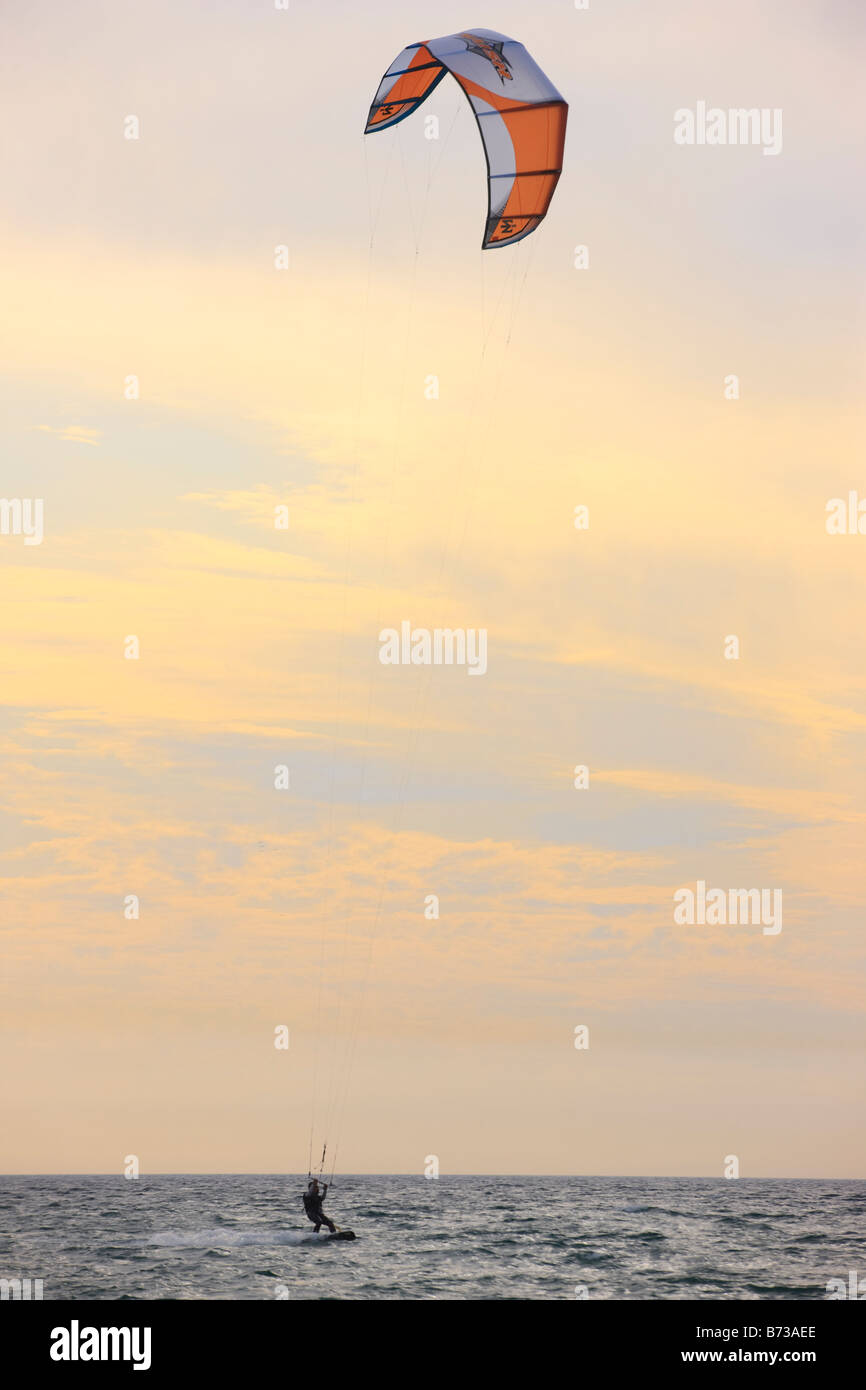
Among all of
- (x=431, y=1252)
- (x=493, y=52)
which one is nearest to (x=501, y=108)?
(x=493, y=52)

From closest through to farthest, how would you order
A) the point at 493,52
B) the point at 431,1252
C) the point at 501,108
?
the point at 493,52 → the point at 501,108 → the point at 431,1252

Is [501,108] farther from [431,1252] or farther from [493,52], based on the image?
[431,1252]

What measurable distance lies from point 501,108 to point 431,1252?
23.0 metres

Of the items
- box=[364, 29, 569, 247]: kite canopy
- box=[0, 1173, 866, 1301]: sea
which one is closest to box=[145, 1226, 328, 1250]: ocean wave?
box=[0, 1173, 866, 1301]: sea

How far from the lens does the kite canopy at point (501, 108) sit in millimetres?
18469

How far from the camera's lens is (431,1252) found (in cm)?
2975

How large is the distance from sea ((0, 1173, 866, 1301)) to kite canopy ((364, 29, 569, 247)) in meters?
16.8

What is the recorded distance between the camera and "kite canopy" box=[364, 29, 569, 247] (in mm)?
18469

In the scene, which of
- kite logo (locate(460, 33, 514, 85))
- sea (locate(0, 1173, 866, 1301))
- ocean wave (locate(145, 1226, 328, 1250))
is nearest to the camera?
kite logo (locate(460, 33, 514, 85))

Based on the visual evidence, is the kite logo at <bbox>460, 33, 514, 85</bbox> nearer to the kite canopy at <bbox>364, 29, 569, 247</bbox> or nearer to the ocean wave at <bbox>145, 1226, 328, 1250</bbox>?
the kite canopy at <bbox>364, 29, 569, 247</bbox>

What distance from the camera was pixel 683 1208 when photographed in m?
54.0

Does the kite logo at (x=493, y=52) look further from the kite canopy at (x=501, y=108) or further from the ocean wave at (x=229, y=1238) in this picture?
the ocean wave at (x=229, y=1238)
